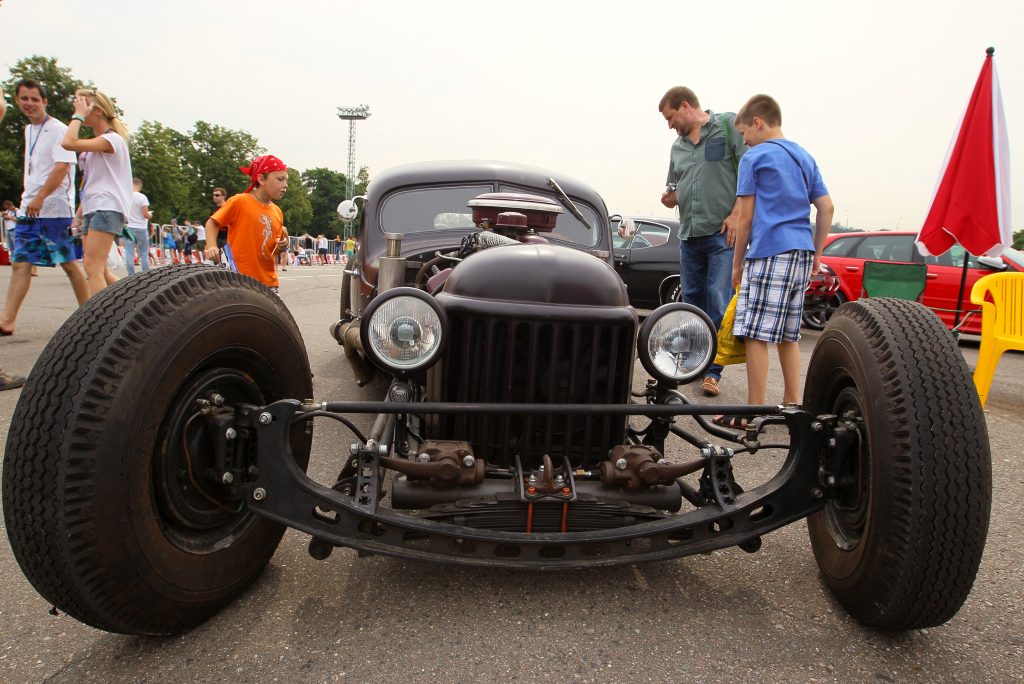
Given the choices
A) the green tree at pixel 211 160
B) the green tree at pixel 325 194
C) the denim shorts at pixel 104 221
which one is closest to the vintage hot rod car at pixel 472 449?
the denim shorts at pixel 104 221

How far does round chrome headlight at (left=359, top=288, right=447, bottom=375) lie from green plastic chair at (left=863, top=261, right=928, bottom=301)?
7.27 meters

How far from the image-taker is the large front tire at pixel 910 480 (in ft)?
5.16

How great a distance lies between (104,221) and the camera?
15.3ft

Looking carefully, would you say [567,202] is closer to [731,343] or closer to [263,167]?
[731,343]

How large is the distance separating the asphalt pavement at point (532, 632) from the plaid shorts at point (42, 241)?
351 centimetres

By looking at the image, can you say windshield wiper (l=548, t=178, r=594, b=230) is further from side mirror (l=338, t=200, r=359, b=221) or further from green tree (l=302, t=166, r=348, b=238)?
green tree (l=302, t=166, r=348, b=238)

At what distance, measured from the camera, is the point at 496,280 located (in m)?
2.07

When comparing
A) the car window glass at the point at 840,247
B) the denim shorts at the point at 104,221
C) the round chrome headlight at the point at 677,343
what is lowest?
the round chrome headlight at the point at 677,343

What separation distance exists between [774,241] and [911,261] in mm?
5997

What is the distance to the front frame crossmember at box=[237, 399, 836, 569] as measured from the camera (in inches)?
67.2

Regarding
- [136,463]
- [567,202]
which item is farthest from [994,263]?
[136,463]

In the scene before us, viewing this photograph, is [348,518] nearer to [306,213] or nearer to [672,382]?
[672,382]

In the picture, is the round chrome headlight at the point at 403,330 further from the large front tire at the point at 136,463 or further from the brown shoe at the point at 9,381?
the brown shoe at the point at 9,381

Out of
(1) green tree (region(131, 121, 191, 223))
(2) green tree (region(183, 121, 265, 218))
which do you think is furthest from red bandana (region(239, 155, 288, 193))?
(2) green tree (region(183, 121, 265, 218))
